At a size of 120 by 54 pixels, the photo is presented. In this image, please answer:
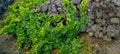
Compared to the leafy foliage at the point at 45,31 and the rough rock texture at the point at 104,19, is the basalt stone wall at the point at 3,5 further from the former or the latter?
the rough rock texture at the point at 104,19

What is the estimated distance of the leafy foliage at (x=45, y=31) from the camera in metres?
9.53

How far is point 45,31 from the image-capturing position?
973cm

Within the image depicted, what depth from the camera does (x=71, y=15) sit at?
996 cm

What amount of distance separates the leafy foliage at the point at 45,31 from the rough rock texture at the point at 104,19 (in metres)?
0.30

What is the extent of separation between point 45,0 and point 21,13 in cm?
136

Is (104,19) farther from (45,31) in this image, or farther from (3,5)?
(3,5)

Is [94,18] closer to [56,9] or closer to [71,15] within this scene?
[71,15]

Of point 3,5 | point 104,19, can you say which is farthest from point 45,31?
point 3,5

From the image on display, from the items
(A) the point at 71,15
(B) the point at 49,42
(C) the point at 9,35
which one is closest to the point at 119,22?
(A) the point at 71,15

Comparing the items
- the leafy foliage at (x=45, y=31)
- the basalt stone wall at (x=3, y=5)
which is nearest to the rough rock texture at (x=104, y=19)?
the leafy foliage at (x=45, y=31)

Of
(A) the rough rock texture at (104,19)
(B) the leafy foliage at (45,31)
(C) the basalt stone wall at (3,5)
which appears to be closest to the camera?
(A) the rough rock texture at (104,19)

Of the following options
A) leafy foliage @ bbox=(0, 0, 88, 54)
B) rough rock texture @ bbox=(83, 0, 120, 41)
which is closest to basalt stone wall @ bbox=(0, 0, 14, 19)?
leafy foliage @ bbox=(0, 0, 88, 54)

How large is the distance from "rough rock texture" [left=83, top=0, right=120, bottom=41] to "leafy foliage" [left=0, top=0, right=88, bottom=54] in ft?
0.99

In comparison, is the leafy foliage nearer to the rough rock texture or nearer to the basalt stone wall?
the rough rock texture
